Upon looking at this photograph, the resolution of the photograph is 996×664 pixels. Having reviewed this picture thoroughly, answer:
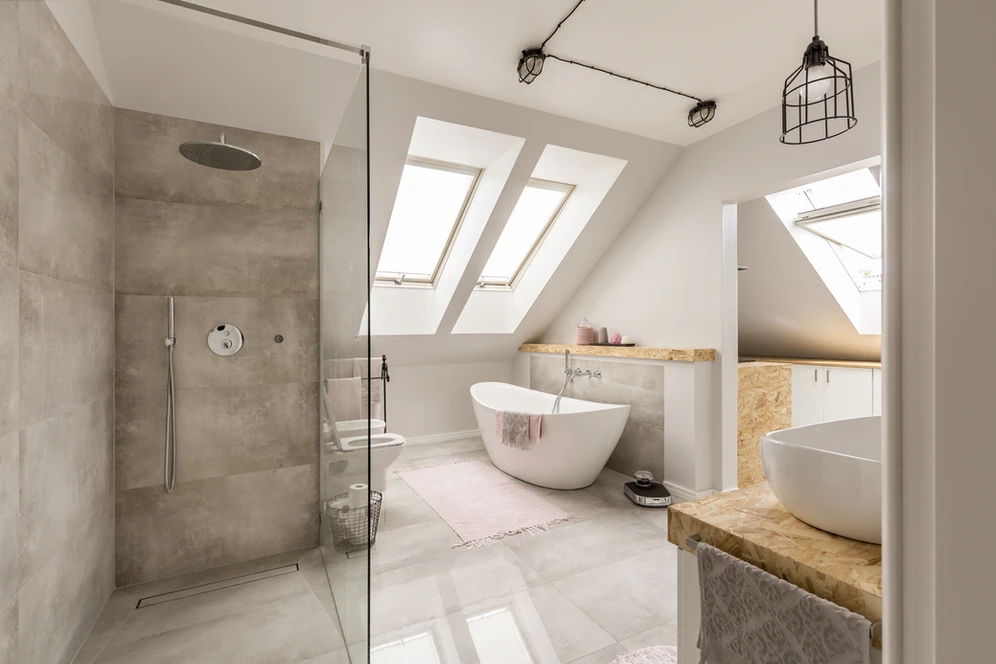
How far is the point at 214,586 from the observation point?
2363 mm

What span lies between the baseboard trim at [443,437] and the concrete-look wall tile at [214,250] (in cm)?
271

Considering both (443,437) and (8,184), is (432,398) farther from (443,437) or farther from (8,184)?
(8,184)

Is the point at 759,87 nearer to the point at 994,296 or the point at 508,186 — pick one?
the point at 508,186

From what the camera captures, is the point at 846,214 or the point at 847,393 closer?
the point at 846,214

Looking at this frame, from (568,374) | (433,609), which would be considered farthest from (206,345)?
(568,374)

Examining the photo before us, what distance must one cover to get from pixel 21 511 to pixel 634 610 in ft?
7.35

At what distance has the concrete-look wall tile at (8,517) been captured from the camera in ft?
4.18

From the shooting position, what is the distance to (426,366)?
518 centimetres

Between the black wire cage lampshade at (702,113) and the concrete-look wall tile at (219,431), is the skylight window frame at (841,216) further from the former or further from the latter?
the concrete-look wall tile at (219,431)

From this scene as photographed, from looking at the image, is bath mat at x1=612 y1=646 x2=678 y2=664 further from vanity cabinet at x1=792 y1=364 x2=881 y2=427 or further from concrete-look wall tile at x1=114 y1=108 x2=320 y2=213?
vanity cabinet at x1=792 y1=364 x2=881 y2=427

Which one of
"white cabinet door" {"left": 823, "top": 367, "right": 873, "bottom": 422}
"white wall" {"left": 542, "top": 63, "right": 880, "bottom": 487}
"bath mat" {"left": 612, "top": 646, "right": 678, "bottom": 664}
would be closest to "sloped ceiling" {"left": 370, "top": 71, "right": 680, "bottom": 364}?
"white wall" {"left": 542, "top": 63, "right": 880, "bottom": 487}

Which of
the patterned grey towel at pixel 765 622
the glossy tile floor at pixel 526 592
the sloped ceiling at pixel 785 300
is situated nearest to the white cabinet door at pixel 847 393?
the sloped ceiling at pixel 785 300

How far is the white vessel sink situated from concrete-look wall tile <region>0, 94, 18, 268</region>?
1.97 m

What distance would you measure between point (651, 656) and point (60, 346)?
7.86 feet
